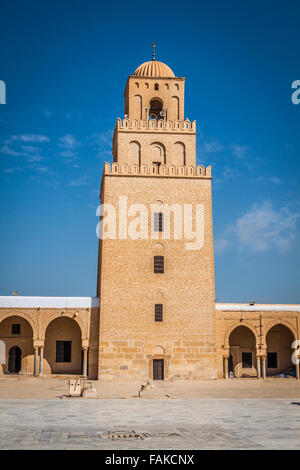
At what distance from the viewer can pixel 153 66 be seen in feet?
96.4

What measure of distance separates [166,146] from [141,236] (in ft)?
17.1

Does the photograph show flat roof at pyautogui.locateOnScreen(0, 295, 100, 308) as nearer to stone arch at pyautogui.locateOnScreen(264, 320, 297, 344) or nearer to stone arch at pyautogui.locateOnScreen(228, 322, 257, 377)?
stone arch at pyautogui.locateOnScreen(228, 322, 257, 377)

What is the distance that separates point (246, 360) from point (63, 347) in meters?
10.2

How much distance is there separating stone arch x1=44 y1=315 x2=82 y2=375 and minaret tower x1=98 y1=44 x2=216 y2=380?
10.7ft

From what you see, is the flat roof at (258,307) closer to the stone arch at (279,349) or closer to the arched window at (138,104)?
the stone arch at (279,349)

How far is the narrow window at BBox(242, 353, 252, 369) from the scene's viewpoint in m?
28.7

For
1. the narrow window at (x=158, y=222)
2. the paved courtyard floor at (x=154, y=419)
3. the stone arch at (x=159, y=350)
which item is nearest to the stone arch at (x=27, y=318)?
the paved courtyard floor at (x=154, y=419)

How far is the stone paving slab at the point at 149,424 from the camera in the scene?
889 centimetres

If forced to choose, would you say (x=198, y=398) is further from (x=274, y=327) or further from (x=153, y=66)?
(x=153, y=66)

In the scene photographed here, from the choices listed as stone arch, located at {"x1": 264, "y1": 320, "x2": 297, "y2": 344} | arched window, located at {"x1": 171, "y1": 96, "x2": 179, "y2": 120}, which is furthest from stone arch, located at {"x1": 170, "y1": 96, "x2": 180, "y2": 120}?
stone arch, located at {"x1": 264, "y1": 320, "x2": 297, "y2": 344}

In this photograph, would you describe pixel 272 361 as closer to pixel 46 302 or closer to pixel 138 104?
pixel 46 302

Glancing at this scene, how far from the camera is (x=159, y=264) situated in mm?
25812

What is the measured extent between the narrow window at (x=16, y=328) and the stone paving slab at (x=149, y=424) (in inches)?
461

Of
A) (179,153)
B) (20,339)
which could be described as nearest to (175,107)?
(179,153)
